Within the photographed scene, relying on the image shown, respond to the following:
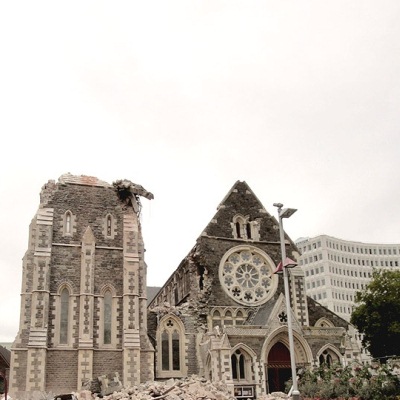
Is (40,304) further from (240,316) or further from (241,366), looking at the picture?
(240,316)

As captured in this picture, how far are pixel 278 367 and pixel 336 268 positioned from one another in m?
81.3

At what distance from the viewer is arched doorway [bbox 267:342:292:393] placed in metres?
32.3

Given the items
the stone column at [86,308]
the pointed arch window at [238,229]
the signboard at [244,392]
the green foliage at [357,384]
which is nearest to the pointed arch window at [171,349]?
the signboard at [244,392]

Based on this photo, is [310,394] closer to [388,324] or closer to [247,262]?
[247,262]

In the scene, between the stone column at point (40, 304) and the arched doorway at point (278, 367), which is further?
the arched doorway at point (278, 367)

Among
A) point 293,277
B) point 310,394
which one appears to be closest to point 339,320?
point 293,277

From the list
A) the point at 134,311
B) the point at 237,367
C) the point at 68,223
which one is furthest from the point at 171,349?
the point at 68,223

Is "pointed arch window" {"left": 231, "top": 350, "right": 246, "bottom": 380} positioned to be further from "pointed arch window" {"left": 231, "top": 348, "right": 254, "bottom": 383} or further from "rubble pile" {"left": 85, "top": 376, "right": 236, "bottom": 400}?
"rubble pile" {"left": 85, "top": 376, "right": 236, "bottom": 400}

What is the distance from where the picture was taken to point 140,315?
107 feet

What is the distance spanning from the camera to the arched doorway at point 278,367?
106 feet

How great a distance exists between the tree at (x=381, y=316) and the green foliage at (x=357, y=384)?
19.0 metres

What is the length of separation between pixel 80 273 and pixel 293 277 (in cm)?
1410

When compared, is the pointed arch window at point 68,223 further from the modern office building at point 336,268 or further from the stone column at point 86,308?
the modern office building at point 336,268

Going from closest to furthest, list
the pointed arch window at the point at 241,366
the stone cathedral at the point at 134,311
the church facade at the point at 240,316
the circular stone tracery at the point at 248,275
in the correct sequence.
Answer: the stone cathedral at the point at 134,311 < the pointed arch window at the point at 241,366 < the church facade at the point at 240,316 < the circular stone tracery at the point at 248,275
